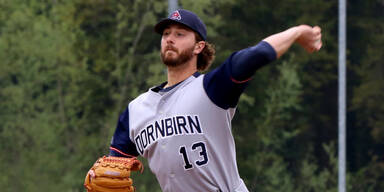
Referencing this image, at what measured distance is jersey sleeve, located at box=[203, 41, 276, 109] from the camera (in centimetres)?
423

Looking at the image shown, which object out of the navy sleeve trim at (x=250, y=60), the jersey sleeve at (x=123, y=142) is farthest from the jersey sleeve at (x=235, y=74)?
the jersey sleeve at (x=123, y=142)

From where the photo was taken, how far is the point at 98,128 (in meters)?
24.9

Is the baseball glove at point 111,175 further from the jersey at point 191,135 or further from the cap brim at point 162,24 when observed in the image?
the cap brim at point 162,24

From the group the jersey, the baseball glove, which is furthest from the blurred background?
the jersey

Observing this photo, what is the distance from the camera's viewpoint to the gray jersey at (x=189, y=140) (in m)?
4.80

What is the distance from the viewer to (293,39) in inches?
168

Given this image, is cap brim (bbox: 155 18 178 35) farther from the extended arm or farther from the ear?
the extended arm

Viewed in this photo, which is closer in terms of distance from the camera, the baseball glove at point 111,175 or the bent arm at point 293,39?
the bent arm at point 293,39

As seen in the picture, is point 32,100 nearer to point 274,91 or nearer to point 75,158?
point 75,158

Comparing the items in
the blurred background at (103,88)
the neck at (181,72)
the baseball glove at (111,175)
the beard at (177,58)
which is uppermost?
the beard at (177,58)

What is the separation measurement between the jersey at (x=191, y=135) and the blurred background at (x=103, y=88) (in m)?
15.8

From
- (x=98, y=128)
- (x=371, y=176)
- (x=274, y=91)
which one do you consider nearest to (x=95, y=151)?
(x=98, y=128)

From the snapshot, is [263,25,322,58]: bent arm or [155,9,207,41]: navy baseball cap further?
Result: [155,9,207,41]: navy baseball cap

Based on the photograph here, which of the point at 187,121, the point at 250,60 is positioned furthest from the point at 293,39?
the point at 187,121
